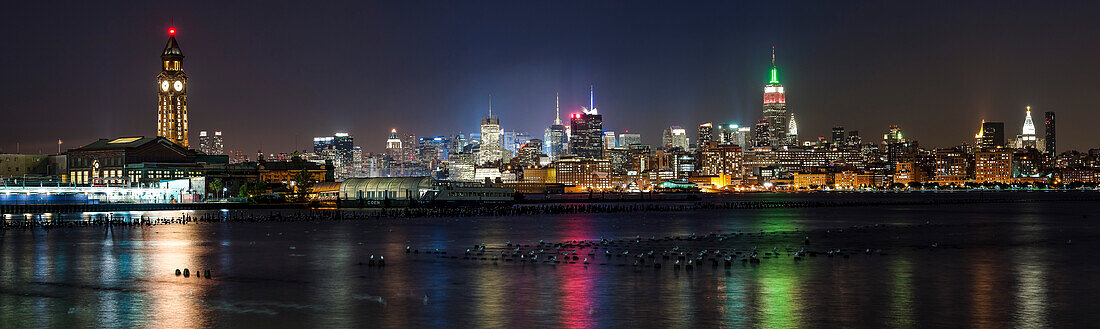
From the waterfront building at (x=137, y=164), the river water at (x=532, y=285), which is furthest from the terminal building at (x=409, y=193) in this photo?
the river water at (x=532, y=285)

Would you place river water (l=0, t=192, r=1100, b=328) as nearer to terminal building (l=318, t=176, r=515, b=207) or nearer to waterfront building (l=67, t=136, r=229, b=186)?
terminal building (l=318, t=176, r=515, b=207)

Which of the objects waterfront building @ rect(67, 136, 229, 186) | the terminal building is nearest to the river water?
the terminal building

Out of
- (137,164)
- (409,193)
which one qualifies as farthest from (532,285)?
(137,164)

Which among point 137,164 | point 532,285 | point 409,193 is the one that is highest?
point 137,164

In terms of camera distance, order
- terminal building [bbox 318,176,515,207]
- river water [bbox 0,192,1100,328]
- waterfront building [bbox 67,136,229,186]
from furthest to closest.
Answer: waterfront building [bbox 67,136,229,186], terminal building [bbox 318,176,515,207], river water [bbox 0,192,1100,328]

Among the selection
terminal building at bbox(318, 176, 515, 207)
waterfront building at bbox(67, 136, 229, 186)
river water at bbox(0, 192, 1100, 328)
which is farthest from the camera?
waterfront building at bbox(67, 136, 229, 186)

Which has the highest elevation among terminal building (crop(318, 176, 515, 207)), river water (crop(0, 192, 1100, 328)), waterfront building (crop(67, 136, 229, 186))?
waterfront building (crop(67, 136, 229, 186))

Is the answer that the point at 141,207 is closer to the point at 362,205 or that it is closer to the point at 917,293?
the point at 362,205

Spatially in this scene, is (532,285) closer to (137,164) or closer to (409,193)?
(409,193)

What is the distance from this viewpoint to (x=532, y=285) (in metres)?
39.1

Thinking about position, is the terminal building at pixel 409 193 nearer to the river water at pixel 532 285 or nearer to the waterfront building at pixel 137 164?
the waterfront building at pixel 137 164

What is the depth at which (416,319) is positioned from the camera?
1191 inches

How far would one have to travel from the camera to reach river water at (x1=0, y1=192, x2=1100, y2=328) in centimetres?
3043

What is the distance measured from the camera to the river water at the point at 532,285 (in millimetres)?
30434
